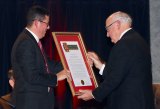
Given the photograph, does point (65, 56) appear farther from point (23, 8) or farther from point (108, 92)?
point (23, 8)

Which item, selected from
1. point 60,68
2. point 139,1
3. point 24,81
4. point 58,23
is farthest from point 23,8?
point 24,81

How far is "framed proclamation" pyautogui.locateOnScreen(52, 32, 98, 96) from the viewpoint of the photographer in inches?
178

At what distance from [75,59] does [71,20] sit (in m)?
3.16

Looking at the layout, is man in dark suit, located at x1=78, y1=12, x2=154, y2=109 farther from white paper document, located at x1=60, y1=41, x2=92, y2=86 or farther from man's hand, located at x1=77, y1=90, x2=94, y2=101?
white paper document, located at x1=60, y1=41, x2=92, y2=86

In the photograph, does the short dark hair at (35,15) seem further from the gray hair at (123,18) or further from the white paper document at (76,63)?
the gray hair at (123,18)

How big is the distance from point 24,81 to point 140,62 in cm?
121

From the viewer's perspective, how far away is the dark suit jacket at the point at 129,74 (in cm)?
390

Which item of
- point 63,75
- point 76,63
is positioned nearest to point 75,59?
point 76,63

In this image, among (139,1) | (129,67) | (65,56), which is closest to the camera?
(129,67)

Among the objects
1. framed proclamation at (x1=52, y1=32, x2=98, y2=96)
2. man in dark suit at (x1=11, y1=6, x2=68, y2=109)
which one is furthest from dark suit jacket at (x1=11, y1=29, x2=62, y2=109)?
framed proclamation at (x1=52, y1=32, x2=98, y2=96)

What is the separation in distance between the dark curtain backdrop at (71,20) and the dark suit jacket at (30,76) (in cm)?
347

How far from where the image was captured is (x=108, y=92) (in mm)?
4070

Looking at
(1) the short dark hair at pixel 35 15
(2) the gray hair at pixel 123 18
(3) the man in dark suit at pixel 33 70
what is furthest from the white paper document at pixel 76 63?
(2) the gray hair at pixel 123 18

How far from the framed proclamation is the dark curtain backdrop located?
Answer: 9.64ft
